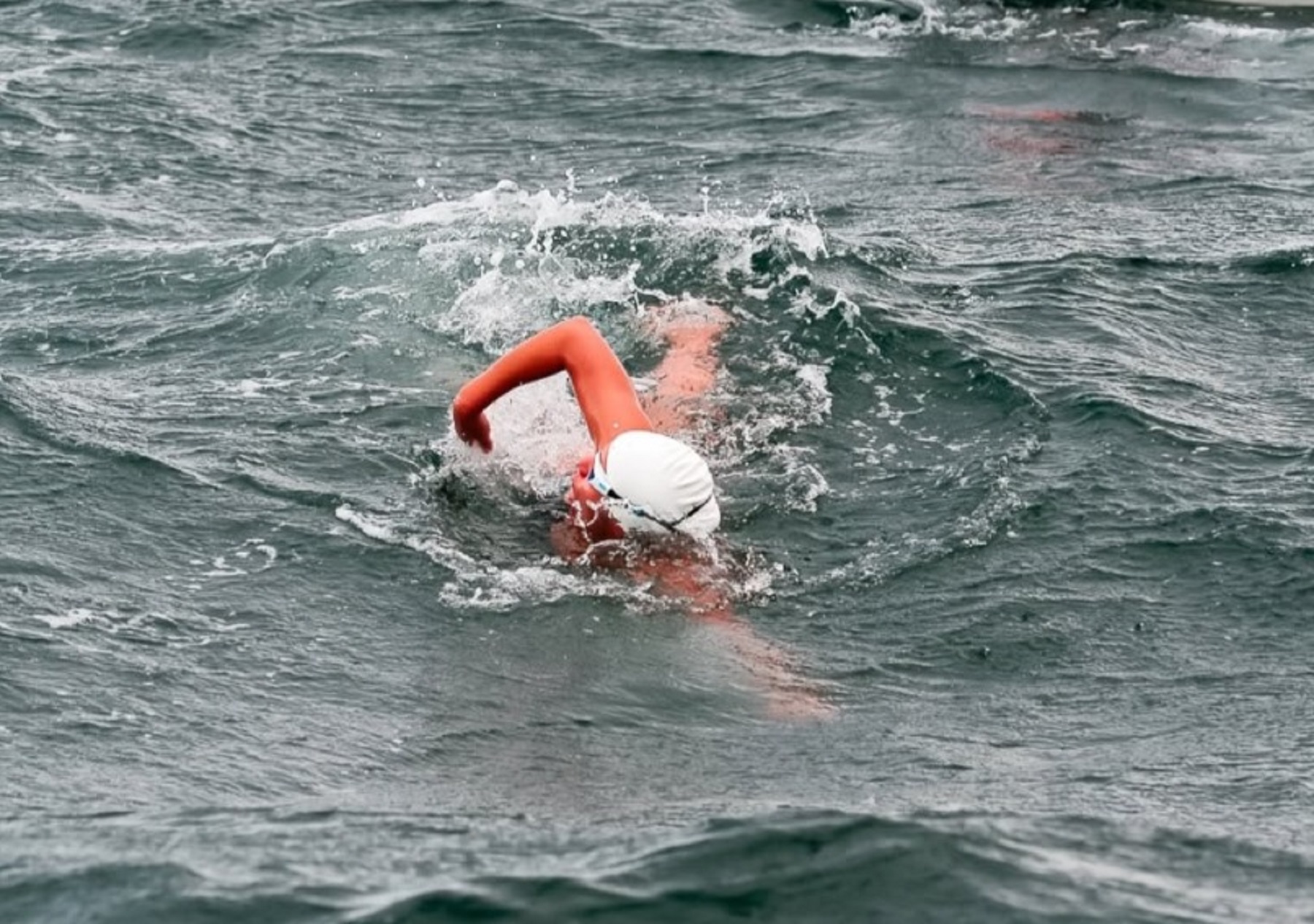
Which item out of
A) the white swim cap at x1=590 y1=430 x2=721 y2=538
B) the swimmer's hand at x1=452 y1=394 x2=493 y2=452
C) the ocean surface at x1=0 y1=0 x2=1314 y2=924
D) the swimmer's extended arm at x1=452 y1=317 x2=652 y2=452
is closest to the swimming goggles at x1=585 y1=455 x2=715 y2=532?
the white swim cap at x1=590 y1=430 x2=721 y2=538

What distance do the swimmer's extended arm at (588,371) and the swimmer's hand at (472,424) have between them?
12.8 inches

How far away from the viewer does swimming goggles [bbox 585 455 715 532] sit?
9.09 metres

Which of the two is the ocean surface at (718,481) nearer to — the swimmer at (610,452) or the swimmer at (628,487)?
the swimmer at (628,487)

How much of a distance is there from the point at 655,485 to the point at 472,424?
1.22 meters

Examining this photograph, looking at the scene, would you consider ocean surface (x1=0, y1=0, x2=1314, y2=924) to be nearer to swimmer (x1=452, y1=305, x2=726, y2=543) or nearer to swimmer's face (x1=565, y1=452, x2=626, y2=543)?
swimmer's face (x1=565, y1=452, x2=626, y2=543)

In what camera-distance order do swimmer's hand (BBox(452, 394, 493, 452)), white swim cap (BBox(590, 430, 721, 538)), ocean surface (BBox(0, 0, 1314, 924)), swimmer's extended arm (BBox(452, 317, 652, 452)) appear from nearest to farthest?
1. ocean surface (BBox(0, 0, 1314, 924))
2. white swim cap (BBox(590, 430, 721, 538))
3. swimmer's extended arm (BBox(452, 317, 652, 452))
4. swimmer's hand (BBox(452, 394, 493, 452))

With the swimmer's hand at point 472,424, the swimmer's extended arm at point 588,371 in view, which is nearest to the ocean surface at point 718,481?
the swimmer's hand at point 472,424

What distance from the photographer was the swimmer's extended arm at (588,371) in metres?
9.26

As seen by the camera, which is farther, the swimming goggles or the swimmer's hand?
the swimmer's hand

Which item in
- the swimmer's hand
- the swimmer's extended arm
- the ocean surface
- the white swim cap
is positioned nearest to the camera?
the ocean surface

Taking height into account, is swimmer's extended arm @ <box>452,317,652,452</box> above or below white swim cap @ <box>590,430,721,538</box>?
above

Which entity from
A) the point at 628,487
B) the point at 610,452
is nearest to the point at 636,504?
the point at 628,487

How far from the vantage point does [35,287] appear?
1384 centimetres

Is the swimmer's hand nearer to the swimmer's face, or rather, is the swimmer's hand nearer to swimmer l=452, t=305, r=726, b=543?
swimmer l=452, t=305, r=726, b=543
